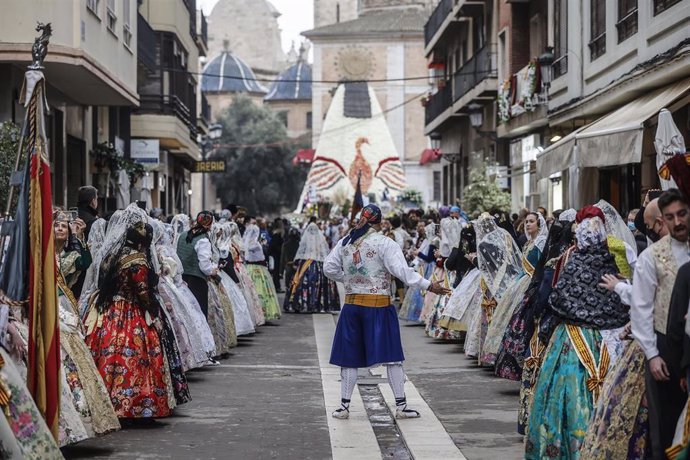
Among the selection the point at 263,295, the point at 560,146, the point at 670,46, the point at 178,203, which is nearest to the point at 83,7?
the point at 263,295

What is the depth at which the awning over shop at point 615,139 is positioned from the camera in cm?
1667

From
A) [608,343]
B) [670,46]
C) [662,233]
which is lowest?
[608,343]

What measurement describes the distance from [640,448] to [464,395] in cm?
557

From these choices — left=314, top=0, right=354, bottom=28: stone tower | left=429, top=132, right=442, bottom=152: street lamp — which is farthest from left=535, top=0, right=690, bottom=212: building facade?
left=314, top=0, right=354, bottom=28: stone tower

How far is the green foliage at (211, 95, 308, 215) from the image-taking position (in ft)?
297

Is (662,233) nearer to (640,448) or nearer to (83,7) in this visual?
(640,448)

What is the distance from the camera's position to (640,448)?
296 inches

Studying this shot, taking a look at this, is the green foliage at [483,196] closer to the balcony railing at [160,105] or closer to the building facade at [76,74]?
the building facade at [76,74]

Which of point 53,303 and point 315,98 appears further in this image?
point 315,98

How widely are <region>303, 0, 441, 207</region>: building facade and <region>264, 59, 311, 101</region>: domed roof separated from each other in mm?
27197

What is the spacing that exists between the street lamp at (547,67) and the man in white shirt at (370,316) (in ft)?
49.9

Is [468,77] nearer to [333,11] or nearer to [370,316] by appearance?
[370,316]

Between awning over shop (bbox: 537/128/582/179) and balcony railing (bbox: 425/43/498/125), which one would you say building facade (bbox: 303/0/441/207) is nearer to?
balcony railing (bbox: 425/43/498/125)

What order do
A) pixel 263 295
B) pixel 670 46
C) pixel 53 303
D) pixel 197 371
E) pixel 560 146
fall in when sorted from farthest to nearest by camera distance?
pixel 263 295, pixel 560 146, pixel 670 46, pixel 197 371, pixel 53 303
